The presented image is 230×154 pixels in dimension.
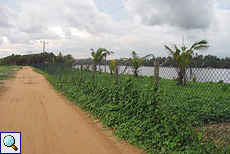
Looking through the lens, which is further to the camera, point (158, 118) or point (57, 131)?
point (57, 131)

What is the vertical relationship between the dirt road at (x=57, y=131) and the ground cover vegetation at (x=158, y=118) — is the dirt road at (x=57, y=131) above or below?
below

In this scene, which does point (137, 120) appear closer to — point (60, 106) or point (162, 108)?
point (162, 108)

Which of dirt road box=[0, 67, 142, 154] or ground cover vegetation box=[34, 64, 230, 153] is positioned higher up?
ground cover vegetation box=[34, 64, 230, 153]

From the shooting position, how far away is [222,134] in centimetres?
447

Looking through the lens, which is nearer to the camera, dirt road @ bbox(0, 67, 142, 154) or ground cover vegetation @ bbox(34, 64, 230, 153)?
ground cover vegetation @ bbox(34, 64, 230, 153)

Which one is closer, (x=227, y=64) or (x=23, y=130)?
(x=227, y=64)

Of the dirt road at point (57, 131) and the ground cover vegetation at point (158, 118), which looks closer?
the ground cover vegetation at point (158, 118)

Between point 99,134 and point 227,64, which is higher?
point 227,64

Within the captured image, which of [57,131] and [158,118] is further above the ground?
[158,118]

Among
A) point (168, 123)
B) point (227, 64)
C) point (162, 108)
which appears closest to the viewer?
point (227, 64)

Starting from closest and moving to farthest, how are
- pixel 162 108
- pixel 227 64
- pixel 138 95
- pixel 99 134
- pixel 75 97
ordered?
pixel 227 64 → pixel 162 108 → pixel 99 134 → pixel 138 95 → pixel 75 97

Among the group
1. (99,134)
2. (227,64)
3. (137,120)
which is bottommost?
(99,134)

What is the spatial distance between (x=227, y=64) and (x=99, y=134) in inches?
124

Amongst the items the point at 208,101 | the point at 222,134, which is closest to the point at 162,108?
the point at 222,134
